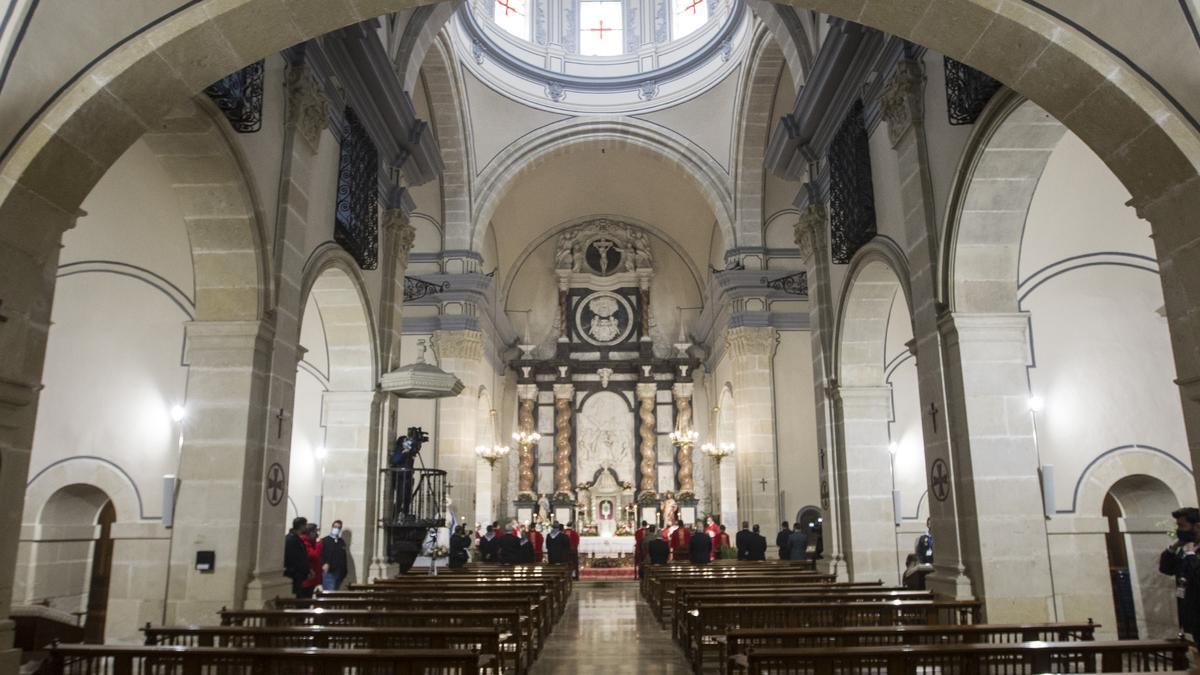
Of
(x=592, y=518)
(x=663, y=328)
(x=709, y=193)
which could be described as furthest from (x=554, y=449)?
(x=709, y=193)

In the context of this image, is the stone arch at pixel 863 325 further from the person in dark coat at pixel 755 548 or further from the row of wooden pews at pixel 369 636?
the row of wooden pews at pixel 369 636

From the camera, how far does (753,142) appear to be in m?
18.7

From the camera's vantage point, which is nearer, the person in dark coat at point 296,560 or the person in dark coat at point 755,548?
the person in dark coat at point 296,560

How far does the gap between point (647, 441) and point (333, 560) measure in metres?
16.5

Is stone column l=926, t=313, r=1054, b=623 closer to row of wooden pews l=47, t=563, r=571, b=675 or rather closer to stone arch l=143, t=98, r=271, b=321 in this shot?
row of wooden pews l=47, t=563, r=571, b=675

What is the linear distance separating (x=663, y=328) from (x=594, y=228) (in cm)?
376

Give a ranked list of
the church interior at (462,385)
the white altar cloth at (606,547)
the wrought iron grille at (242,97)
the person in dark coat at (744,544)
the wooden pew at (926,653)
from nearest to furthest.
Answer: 1. the wooden pew at (926,653)
2. the church interior at (462,385)
3. the wrought iron grille at (242,97)
4. the person in dark coat at (744,544)
5. the white altar cloth at (606,547)

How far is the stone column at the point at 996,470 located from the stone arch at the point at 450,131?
1252cm

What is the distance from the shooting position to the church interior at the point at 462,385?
444 cm

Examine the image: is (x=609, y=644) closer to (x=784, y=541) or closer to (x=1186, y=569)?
(x=1186, y=569)

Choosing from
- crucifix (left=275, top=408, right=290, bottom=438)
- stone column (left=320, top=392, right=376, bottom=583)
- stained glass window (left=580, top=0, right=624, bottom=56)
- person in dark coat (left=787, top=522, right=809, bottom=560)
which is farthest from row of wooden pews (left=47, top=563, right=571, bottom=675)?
stained glass window (left=580, top=0, right=624, bottom=56)

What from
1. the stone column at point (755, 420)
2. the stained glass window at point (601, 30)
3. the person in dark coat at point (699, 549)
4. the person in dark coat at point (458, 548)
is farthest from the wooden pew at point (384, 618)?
the stained glass window at point (601, 30)

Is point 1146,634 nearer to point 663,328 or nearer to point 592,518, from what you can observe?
point 592,518

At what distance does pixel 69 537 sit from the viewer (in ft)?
33.2
